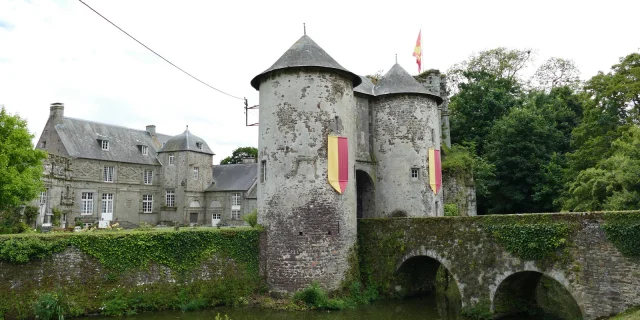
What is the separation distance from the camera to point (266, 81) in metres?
→ 17.4

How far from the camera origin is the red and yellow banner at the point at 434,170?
20.2 metres

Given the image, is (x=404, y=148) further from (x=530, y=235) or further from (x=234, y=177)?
(x=234, y=177)

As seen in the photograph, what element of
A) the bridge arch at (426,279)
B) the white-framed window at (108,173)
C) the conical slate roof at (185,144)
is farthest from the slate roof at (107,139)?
the bridge arch at (426,279)

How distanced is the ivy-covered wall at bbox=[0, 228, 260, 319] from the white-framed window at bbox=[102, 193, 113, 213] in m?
22.1

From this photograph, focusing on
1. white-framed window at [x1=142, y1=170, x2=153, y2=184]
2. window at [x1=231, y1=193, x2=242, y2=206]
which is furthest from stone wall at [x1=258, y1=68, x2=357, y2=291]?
white-framed window at [x1=142, y1=170, x2=153, y2=184]

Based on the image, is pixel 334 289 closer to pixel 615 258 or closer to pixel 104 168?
pixel 615 258

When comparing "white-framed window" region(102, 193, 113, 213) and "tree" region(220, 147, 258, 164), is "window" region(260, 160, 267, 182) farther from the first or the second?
"tree" region(220, 147, 258, 164)

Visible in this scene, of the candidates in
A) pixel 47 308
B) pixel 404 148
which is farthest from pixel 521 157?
pixel 47 308

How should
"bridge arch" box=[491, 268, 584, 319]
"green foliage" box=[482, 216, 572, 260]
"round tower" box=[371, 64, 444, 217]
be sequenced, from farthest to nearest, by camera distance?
"round tower" box=[371, 64, 444, 217]
"bridge arch" box=[491, 268, 584, 319]
"green foliage" box=[482, 216, 572, 260]

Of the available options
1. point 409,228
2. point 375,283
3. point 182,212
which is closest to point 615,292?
point 409,228

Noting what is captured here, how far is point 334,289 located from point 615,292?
8475 mm

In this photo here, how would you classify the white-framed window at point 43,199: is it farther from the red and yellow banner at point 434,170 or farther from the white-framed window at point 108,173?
the red and yellow banner at point 434,170

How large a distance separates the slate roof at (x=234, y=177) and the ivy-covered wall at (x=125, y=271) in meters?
22.5

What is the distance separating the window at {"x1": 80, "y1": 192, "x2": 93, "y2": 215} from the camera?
33.6 m
